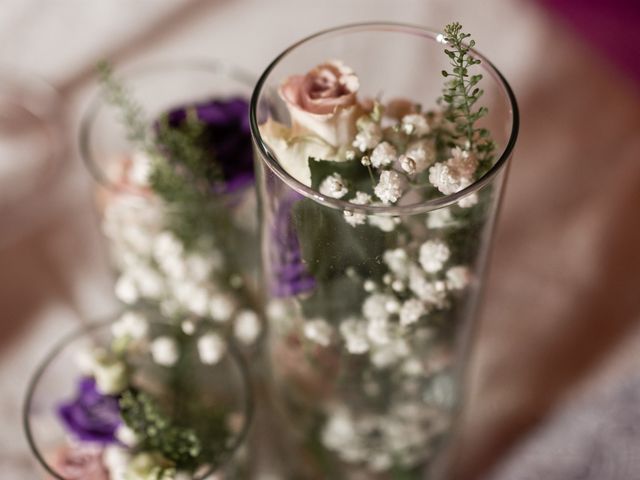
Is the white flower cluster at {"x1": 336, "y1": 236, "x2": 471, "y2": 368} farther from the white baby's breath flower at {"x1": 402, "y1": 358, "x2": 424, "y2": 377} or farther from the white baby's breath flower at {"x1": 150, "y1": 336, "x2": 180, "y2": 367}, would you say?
the white baby's breath flower at {"x1": 150, "y1": 336, "x2": 180, "y2": 367}

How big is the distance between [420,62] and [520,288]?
0.86 feet

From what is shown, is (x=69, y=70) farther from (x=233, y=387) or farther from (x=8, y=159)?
(x=233, y=387)

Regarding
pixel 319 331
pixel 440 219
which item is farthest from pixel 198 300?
pixel 440 219

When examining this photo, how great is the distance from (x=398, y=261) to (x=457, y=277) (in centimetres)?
5

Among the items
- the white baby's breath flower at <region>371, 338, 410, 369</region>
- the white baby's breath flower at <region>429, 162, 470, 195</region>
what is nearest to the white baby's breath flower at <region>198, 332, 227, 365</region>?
the white baby's breath flower at <region>371, 338, 410, 369</region>

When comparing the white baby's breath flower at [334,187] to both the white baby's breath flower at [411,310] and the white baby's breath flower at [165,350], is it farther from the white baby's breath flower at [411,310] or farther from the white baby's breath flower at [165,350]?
the white baby's breath flower at [165,350]

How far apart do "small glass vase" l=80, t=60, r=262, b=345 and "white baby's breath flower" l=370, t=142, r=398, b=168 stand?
174 mm

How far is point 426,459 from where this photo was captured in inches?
25.2

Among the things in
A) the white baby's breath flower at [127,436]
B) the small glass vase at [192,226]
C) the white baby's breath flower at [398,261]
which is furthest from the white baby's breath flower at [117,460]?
the white baby's breath flower at [398,261]

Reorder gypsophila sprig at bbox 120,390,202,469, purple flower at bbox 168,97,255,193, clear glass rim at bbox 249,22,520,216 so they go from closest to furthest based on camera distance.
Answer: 1. clear glass rim at bbox 249,22,520,216
2. gypsophila sprig at bbox 120,390,202,469
3. purple flower at bbox 168,97,255,193

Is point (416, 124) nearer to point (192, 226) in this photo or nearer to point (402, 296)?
point (402, 296)

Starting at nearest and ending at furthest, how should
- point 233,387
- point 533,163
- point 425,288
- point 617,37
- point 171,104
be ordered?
1. point 425,288
2. point 233,387
3. point 171,104
4. point 533,163
5. point 617,37

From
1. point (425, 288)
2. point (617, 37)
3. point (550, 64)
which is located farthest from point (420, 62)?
point (617, 37)

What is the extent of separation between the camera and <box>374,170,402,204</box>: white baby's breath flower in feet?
1.42
